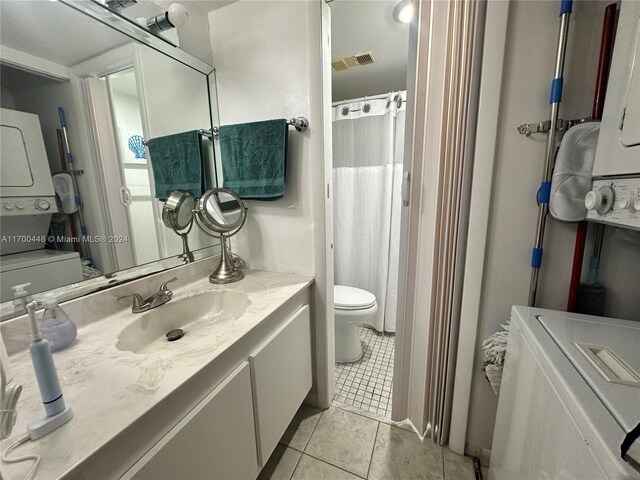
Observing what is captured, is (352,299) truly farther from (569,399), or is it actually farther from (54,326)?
(54,326)

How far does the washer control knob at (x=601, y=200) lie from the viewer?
0.65 meters

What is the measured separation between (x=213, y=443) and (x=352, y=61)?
2.20 metres

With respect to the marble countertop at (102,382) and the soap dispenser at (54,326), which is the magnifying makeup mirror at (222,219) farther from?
the soap dispenser at (54,326)

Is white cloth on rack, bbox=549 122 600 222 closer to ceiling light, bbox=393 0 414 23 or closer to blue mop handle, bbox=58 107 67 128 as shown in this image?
ceiling light, bbox=393 0 414 23

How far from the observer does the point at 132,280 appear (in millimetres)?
981

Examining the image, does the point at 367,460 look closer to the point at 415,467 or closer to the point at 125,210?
the point at 415,467

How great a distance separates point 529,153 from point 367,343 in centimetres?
169

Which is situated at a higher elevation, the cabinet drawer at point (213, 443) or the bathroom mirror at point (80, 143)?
the bathroom mirror at point (80, 143)

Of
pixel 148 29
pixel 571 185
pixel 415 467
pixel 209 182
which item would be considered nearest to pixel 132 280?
pixel 209 182

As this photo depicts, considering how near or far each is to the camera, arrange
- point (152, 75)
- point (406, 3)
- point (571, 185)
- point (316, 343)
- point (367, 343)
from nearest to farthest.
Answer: point (571, 185) → point (152, 75) → point (406, 3) → point (316, 343) → point (367, 343)

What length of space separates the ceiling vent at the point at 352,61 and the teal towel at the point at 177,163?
3.84 feet

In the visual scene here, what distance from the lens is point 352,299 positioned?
179cm

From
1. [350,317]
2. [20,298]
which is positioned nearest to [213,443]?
[20,298]

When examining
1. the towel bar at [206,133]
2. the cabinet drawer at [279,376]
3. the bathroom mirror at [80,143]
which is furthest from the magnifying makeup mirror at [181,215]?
the cabinet drawer at [279,376]
